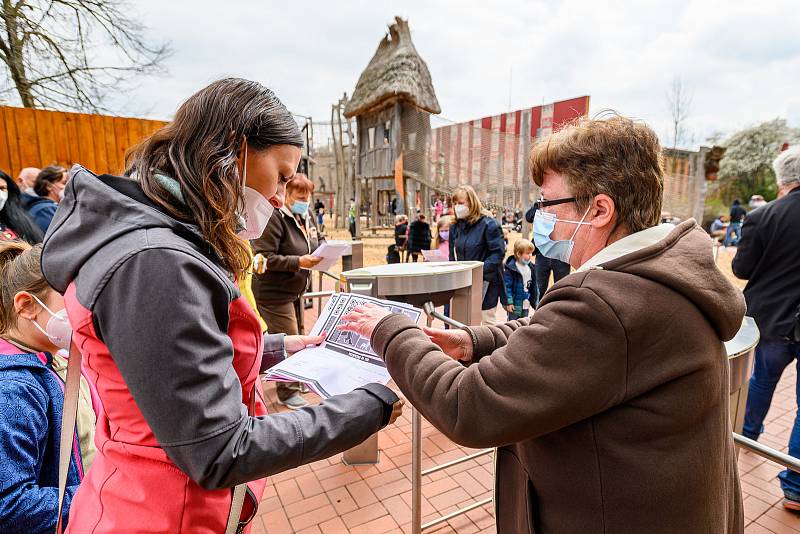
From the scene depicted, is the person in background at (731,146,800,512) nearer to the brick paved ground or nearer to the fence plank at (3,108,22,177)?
the brick paved ground

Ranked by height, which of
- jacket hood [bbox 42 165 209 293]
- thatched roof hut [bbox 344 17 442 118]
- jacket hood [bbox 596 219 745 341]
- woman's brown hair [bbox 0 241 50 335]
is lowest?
woman's brown hair [bbox 0 241 50 335]

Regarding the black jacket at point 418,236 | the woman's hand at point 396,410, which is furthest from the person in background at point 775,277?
the black jacket at point 418,236

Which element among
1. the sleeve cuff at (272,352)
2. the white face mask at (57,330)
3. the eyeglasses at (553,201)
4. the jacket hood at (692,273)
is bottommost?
the sleeve cuff at (272,352)

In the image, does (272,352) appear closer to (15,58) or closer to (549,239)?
(549,239)

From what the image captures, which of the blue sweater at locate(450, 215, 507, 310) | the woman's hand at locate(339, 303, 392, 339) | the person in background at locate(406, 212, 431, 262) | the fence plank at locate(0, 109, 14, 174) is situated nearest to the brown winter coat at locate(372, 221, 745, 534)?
the woman's hand at locate(339, 303, 392, 339)

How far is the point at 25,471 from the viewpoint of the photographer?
1.22 meters

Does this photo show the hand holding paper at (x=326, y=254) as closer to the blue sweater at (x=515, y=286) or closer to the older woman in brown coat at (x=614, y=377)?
the older woman in brown coat at (x=614, y=377)

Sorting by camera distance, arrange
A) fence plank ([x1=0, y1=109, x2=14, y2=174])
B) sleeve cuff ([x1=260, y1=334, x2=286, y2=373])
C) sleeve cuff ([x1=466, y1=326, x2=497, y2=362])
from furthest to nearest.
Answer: fence plank ([x1=0, y1=109, x2=14, y2=174]) → sleeve cuff ([x1=260, y1=334, x2=286, y2=373]) → sleeve cuff ([x1=466, y1=326, x2=497, y2=362])

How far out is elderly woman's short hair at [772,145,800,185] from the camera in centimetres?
294

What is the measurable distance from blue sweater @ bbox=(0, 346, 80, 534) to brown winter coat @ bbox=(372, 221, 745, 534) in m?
1.11

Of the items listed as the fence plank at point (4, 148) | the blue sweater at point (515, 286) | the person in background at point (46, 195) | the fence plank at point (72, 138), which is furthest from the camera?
the fence plank at point (72, 138)

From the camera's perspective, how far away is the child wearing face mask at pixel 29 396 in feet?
3.88

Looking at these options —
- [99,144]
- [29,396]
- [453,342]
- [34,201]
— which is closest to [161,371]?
[29,396]

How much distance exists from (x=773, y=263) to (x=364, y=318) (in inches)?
126
